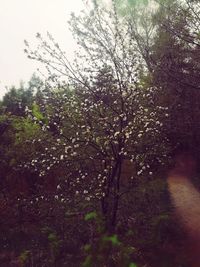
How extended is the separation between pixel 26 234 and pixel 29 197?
2.73m

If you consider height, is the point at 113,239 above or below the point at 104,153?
below

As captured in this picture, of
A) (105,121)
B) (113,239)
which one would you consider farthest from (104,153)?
(113,239)

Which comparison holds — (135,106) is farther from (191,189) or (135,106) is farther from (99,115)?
(191,189)

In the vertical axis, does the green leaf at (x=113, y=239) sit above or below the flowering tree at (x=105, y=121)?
below

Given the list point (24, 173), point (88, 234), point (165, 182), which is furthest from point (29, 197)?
point (165, 182)

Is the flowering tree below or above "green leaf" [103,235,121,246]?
above

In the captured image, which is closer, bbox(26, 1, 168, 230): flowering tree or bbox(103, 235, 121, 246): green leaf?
bbox(103, 235, 121, 246): green leaf

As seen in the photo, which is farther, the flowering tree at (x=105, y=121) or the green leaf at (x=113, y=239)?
the flowering tree at (x=105, y=121)

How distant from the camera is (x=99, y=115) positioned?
11070 millimetres

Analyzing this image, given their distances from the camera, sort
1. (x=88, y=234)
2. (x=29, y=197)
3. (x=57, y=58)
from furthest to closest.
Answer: (x=29, y=197) < (x=88, y=234) < (x=57, y=58)

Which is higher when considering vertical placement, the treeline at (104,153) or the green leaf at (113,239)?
the treeline at (104,153)

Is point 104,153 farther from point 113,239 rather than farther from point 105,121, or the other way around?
point 113,239

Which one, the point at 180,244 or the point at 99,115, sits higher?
the point at 99,115

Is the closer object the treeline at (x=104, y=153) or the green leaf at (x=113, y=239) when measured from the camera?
the green leaf at (x=113, y=239)
